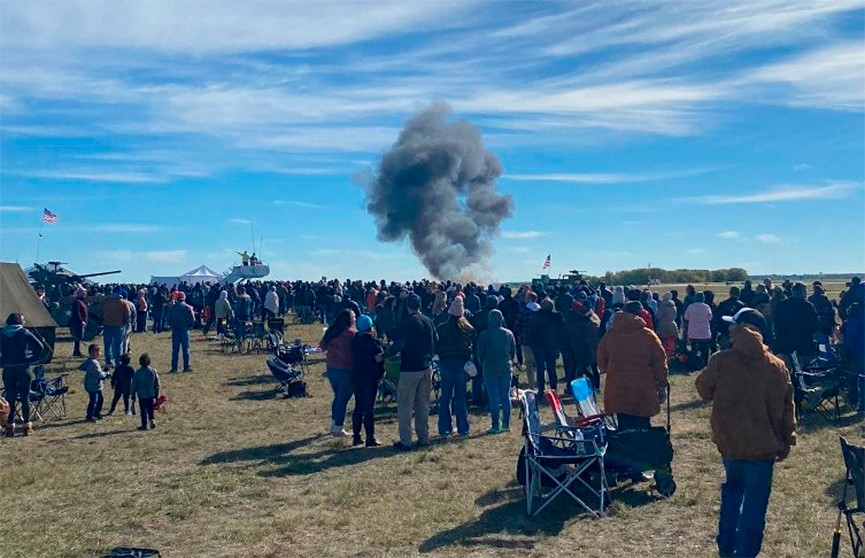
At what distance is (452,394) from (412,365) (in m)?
1.12

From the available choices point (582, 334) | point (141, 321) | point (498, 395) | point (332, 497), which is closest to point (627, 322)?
point (498, 395)

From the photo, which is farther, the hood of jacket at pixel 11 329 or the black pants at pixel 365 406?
the hood of jacket at pixel 11 329

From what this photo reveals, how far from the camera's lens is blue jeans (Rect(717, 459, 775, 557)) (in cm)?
521

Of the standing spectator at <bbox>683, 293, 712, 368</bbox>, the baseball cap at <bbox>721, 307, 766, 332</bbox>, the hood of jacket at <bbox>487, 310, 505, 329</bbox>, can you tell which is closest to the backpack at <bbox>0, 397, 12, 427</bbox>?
the hood of jacket at <bbox>487, 310, 505, 329</bbox>

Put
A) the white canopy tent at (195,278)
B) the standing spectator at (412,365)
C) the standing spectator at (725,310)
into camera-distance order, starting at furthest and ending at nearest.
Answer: the white canopy tent at (195,278) < the standing spectator at (725,310) < the standing spectator at (412,365)

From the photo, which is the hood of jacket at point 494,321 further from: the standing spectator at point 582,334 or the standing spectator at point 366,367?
the standing spectator at point 582,334

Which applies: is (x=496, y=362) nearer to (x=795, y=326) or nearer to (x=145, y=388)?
(x=795, y=326)

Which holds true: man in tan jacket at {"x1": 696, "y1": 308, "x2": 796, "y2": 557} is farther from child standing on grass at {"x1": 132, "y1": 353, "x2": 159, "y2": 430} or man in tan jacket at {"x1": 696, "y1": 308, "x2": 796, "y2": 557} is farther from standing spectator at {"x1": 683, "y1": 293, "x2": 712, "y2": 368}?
standing spectator at {"x1": 683, "y1": 293, "x2": 712, "y2": 368}

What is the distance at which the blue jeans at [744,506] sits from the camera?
521cm

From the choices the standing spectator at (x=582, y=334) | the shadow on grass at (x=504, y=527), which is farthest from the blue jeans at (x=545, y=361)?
the shadow on grass at (x=504, y=527)

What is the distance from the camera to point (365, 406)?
1011 cm

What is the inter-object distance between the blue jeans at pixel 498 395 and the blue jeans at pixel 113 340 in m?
9.38

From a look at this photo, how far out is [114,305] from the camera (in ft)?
52.8

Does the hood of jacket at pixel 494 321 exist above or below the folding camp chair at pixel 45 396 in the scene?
above
